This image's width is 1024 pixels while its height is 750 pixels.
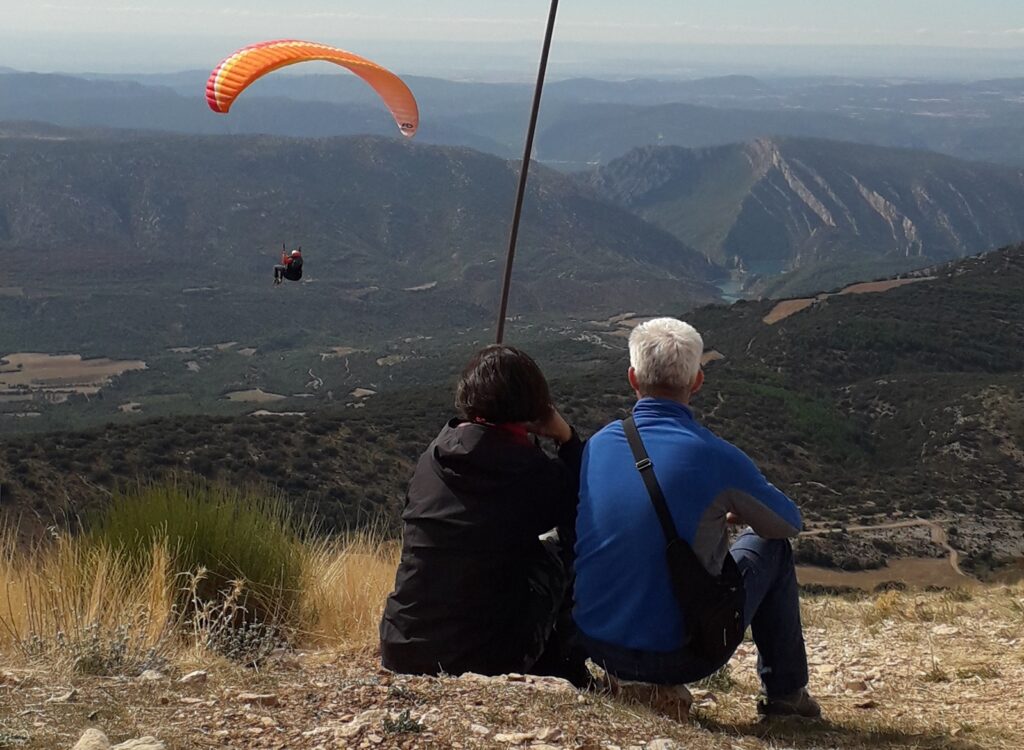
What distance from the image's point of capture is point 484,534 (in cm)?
376

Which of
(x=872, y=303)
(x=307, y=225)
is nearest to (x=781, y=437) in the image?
(x=872, y=303)

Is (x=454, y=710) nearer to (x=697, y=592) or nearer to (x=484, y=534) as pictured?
(x=484, y=534)

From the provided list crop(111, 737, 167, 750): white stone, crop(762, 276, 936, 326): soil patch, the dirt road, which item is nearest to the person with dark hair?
crop(111, 737, 167, 750): white stone

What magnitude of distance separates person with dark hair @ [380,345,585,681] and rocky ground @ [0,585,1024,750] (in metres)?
0.17

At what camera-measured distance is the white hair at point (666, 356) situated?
3.70 m

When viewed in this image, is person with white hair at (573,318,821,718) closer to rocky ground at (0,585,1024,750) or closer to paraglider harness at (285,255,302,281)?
rocky ground at (0,585,1024,750)

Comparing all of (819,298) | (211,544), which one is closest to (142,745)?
(211,544)

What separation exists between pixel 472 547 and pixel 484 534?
0.06m

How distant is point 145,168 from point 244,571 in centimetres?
20084

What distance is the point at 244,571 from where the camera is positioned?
4988 millimetres

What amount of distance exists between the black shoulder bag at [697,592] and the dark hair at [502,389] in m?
0.38

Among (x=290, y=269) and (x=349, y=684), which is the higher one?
(x=290, y=269)

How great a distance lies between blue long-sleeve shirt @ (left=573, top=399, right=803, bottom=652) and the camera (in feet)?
11.7

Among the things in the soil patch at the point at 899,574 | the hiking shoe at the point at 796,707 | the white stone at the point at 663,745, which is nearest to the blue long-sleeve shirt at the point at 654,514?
the white stone at the point at 663,745
